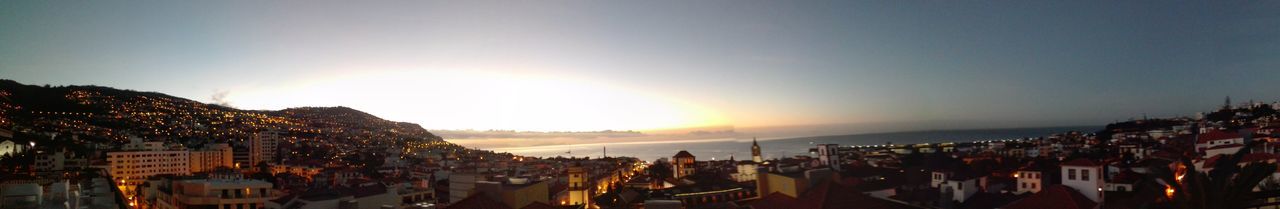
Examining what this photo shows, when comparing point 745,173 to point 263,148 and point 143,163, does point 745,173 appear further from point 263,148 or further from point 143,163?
point 263,148

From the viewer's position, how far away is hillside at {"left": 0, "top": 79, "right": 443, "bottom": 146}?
145 ft

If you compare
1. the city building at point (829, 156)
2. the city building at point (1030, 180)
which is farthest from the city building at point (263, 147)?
the city building at point (1030, 180)

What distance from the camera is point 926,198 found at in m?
15.6

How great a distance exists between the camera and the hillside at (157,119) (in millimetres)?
44250

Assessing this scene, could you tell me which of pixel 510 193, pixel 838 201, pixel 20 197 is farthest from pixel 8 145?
pixel 838 201

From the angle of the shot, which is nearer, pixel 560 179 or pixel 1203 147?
pixel 1203 147

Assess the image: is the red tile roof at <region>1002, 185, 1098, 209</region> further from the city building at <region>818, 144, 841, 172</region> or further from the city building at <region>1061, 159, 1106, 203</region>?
the city building at <region>818, 144, 841, 172</region>

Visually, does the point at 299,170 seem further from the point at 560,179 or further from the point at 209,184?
the point at 209,184

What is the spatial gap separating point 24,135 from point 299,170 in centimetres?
1163

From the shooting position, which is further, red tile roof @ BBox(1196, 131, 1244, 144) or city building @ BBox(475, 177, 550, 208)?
red tile roof @ BBox(1196, 131, 1244, 144)

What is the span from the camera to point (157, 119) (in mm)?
67250

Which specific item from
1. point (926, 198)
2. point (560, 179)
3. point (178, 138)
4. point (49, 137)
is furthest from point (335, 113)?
point (926, 198)

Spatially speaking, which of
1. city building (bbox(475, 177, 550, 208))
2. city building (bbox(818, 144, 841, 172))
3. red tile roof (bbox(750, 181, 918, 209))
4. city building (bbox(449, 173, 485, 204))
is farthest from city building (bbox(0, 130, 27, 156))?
city building (bbox(818, 144, 841, 172))

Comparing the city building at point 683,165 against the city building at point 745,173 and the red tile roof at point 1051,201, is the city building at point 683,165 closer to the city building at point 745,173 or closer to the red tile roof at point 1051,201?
the city building at point 745,173
